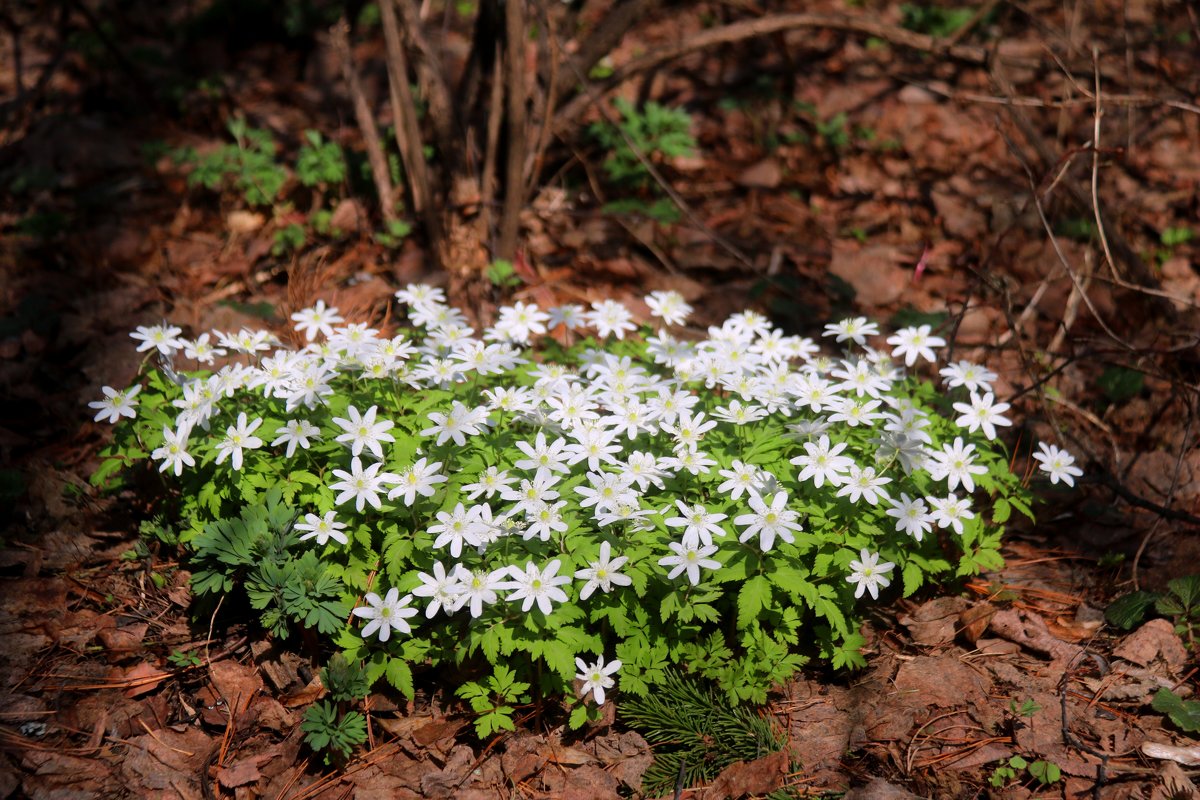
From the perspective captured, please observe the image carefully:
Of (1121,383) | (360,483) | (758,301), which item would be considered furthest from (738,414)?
(1121,383)

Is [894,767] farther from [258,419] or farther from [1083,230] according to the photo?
[1083,230]

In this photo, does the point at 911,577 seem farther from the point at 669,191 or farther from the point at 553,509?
the point at 669,191

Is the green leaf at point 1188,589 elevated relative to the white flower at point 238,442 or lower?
lower

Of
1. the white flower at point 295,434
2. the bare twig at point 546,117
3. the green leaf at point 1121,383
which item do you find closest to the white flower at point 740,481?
the white flower at point 295,434

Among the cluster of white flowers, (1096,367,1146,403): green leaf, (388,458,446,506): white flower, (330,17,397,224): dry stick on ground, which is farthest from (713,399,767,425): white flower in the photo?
(330,17,397,224): dry stick on ground

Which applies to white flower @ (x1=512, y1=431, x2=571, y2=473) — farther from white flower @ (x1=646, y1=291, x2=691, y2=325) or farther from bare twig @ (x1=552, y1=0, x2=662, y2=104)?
bare twig @ (x1=552, y1=0, x2=662, y2=104)

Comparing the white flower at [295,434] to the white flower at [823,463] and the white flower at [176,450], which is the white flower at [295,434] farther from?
the white flower at [823,463]
